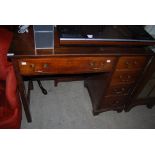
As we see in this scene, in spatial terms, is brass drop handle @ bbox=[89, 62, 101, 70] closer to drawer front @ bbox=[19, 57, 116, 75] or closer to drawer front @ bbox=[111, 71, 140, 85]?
drawer front @ bbox=[19, 57, 116, 75]

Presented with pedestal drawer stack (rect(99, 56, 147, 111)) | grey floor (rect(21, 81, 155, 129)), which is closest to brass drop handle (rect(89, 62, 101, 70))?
pedestal drawer stack (rect(99, 56, 147, 111))

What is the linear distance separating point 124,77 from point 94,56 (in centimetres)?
44

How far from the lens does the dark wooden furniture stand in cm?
123

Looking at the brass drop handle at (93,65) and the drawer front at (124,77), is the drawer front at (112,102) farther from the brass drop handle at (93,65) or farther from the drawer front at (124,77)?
the brass drop handle at (93,65)

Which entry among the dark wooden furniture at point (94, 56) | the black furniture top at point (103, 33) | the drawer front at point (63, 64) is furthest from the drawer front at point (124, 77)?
the black furniture top at point (103, 33)

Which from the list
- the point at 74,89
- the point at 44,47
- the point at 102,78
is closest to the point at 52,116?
the point at 74,89

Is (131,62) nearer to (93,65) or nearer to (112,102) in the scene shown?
(93,65)

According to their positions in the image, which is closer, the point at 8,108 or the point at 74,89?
the point at 8,108

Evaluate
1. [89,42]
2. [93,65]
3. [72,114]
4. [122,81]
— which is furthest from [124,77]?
[72,114]

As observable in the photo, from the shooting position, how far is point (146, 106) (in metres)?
2.14

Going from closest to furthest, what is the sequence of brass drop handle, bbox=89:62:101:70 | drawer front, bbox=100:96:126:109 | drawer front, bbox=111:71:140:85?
brass drop handle, bbox=89:62:101:70 < drawer front, bbox=111:71:140:85 < drawer front, bbox=100:96:126:109
